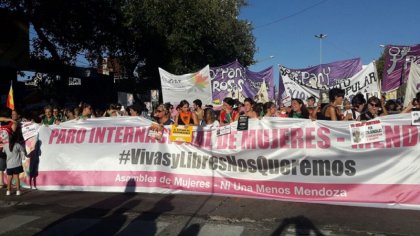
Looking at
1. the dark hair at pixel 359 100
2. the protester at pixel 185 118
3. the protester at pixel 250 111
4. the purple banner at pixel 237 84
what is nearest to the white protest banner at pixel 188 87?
the purple banner at pixel 237 84

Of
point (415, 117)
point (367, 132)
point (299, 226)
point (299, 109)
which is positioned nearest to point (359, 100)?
point (299, 109)

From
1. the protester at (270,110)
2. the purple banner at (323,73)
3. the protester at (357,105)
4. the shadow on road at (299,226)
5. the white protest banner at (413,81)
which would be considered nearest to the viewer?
the shadow on road at (299,226)

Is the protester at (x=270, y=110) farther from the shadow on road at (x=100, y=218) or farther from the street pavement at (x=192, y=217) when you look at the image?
the shadow on road at (x=100, y=218)

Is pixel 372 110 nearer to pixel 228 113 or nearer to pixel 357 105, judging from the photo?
pixel 357 105

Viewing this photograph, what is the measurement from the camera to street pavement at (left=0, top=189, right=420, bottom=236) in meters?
5.78

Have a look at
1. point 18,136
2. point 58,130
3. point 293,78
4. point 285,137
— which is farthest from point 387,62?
point 18,136

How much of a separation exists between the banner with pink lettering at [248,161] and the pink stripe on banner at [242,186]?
0.01 metres

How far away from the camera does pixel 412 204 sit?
21.3 feet

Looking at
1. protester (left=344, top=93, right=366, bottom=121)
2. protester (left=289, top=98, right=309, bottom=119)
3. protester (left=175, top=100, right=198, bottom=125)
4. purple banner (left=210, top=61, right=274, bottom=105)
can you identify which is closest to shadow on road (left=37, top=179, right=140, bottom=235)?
protester (left=175, top=100, right=198, bottom=125)

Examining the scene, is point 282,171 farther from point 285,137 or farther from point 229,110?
point 229,110

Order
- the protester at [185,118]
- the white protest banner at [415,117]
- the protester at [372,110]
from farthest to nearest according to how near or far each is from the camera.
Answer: the protester at [185,118], the protester at [372,110], the white protest banner at [415,117]

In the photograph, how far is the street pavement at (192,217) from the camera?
5.78 meters

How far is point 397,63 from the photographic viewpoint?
10867 millimetres

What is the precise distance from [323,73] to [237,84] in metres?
2.78
